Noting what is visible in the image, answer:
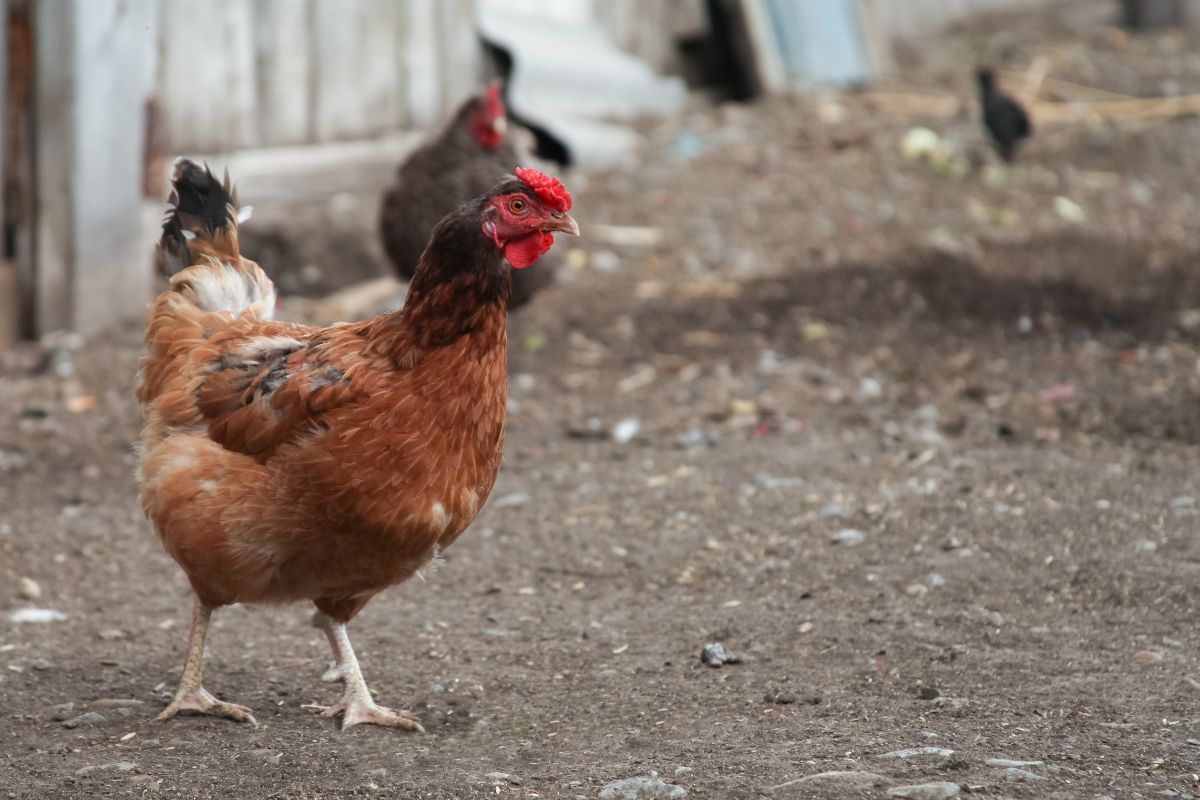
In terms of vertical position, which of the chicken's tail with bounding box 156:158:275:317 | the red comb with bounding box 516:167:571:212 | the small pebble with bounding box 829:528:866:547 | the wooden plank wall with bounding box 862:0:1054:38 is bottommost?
the small pebble with bounding box 829:528:866:547

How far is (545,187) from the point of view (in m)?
3.18

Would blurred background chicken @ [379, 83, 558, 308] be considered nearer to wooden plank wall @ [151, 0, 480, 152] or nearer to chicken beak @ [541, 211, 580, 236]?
wooden plank wall @ [151, 0, 480, 152]

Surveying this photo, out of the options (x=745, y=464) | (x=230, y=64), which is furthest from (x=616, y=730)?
(x=230, y=64)

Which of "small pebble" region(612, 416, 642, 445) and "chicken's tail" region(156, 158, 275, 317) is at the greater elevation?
"chicken's tail" region(156, 158, 275, 317)

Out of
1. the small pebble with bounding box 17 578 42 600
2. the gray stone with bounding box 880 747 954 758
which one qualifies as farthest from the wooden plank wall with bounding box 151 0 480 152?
the gray stone with bounding box 880 747 954 758

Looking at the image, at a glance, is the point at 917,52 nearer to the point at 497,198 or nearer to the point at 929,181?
the point at 929,181

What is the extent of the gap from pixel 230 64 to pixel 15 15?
1.32m

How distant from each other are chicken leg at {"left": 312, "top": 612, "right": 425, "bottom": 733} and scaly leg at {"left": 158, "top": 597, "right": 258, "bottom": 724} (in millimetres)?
233

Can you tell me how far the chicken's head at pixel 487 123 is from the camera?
6.44m

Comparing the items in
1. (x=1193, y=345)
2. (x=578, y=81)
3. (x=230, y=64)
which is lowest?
(x=1193, y=345)

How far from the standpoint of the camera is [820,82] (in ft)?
37.4

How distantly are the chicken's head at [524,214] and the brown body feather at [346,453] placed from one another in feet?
0.17

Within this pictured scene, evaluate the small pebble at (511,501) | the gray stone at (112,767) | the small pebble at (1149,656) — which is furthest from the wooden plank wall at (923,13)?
the gray stone at (112,767)

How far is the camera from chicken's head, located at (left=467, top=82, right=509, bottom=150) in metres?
6.44
